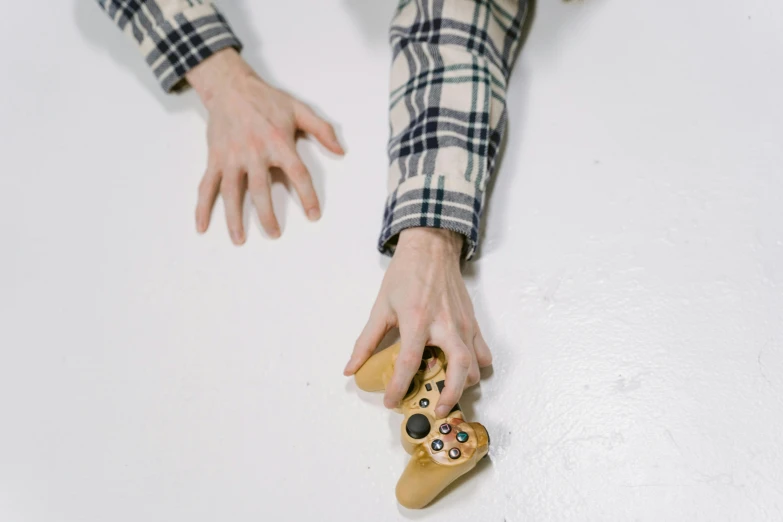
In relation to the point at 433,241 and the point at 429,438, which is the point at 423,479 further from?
the point at 433,241

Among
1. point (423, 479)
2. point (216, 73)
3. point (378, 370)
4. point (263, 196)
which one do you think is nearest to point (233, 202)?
point (263, 196)

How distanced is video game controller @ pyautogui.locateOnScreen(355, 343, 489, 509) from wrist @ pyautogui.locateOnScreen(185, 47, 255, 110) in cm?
42

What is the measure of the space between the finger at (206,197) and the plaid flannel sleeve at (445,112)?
21 centimetres

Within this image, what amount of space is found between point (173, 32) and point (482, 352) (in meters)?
0.55

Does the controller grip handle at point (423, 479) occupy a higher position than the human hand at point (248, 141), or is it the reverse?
the human hand at point (248, 141)

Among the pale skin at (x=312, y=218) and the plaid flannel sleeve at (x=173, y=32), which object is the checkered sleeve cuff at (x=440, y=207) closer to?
the pale skin at (x=312, y=218)

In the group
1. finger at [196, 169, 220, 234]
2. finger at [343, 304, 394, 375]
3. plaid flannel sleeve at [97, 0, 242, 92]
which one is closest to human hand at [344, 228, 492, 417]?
finger at [343, 304, 394, 375]

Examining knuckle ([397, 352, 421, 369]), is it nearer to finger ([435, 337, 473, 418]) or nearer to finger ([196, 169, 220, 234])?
finger ([435, 337, 473, 418])

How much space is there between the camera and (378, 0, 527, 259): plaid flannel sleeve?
651 mm

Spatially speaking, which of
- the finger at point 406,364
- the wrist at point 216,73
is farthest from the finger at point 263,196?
the finger at point 406,364

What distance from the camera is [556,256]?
0.67m

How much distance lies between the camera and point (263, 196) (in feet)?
2.45

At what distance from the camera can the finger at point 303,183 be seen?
742mm

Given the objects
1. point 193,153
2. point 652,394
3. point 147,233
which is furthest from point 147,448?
point 652,394
